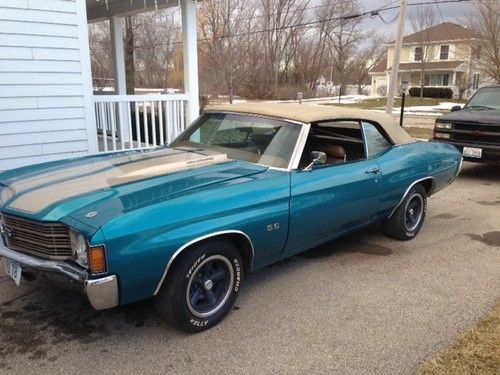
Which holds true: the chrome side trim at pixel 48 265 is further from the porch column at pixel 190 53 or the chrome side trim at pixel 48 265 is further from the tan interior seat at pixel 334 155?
the porch column at pixel 190 53

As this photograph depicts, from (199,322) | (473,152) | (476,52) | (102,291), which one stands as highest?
(476,52)

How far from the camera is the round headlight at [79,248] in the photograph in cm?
271

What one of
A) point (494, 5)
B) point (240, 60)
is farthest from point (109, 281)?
point (494, 5)

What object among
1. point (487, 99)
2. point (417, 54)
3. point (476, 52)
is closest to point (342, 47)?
point (417, 54)

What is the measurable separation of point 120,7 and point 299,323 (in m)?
8.58

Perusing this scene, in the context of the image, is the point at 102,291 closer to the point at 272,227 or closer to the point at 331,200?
the point at 272,227

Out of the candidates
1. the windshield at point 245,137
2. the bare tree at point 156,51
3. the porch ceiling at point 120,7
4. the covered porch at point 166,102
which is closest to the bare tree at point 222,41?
the bare tree at point 156,51

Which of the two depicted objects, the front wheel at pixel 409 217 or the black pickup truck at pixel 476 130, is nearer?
the front wheel at pixel 409 217

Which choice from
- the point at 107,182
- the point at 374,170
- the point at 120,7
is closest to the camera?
the point at 107,182

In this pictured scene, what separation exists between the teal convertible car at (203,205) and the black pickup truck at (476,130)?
3.95 meters

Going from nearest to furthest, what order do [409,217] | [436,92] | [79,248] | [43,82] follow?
[79,248] < [409,217] < [43,82] < [436,92]

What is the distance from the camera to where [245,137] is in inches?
167

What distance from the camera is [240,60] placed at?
25.3 meters

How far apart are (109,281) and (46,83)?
4466mm
